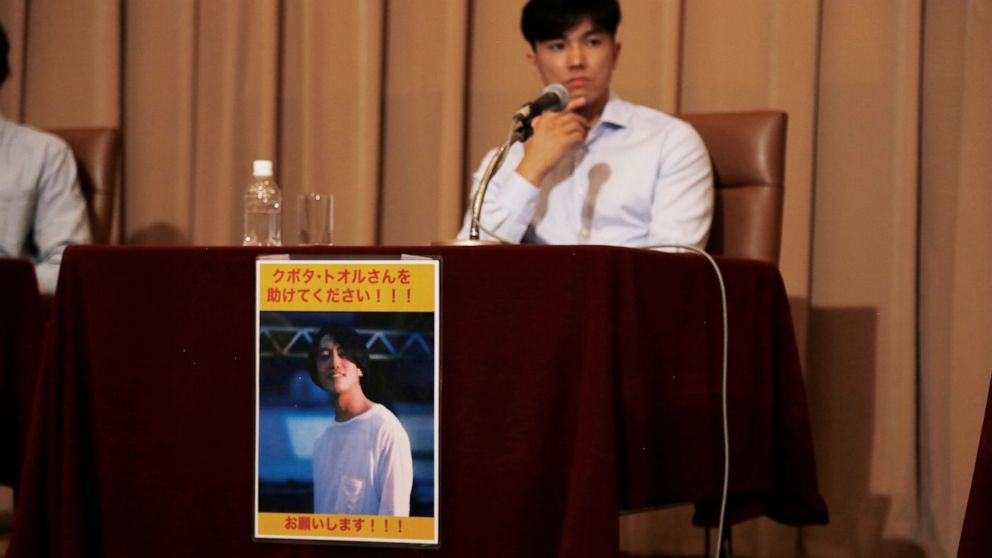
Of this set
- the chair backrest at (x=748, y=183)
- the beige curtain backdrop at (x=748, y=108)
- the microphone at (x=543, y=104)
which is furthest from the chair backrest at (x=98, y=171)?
the chair backrest at (x=748, y=183)

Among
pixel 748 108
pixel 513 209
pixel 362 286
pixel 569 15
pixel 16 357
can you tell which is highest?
pixel 569 15

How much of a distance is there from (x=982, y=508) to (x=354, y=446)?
71cm

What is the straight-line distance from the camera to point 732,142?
2.28 meters

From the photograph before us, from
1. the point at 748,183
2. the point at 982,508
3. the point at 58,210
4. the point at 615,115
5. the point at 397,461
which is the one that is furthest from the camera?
the point at 58,210

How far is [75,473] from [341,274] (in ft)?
1.47

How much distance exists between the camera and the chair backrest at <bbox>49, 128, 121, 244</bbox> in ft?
8.61

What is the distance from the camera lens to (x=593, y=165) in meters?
2.34

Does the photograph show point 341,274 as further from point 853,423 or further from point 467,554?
point 853,423

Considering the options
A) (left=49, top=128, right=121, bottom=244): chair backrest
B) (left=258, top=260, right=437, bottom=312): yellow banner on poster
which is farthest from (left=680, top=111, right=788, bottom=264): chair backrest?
(left=49, top=128, right=121, bottom=244): chair backrest

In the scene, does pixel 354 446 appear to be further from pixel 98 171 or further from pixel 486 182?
pixel 98 171

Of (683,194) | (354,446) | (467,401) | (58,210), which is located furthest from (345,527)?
(58,210)

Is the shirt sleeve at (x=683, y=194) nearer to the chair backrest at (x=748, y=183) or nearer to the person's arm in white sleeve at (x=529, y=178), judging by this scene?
the chair backrest at (x=748, y=183)

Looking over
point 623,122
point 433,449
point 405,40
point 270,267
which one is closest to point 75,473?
point 270,267

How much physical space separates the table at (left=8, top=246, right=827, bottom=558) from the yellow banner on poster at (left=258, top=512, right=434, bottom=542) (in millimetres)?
23
